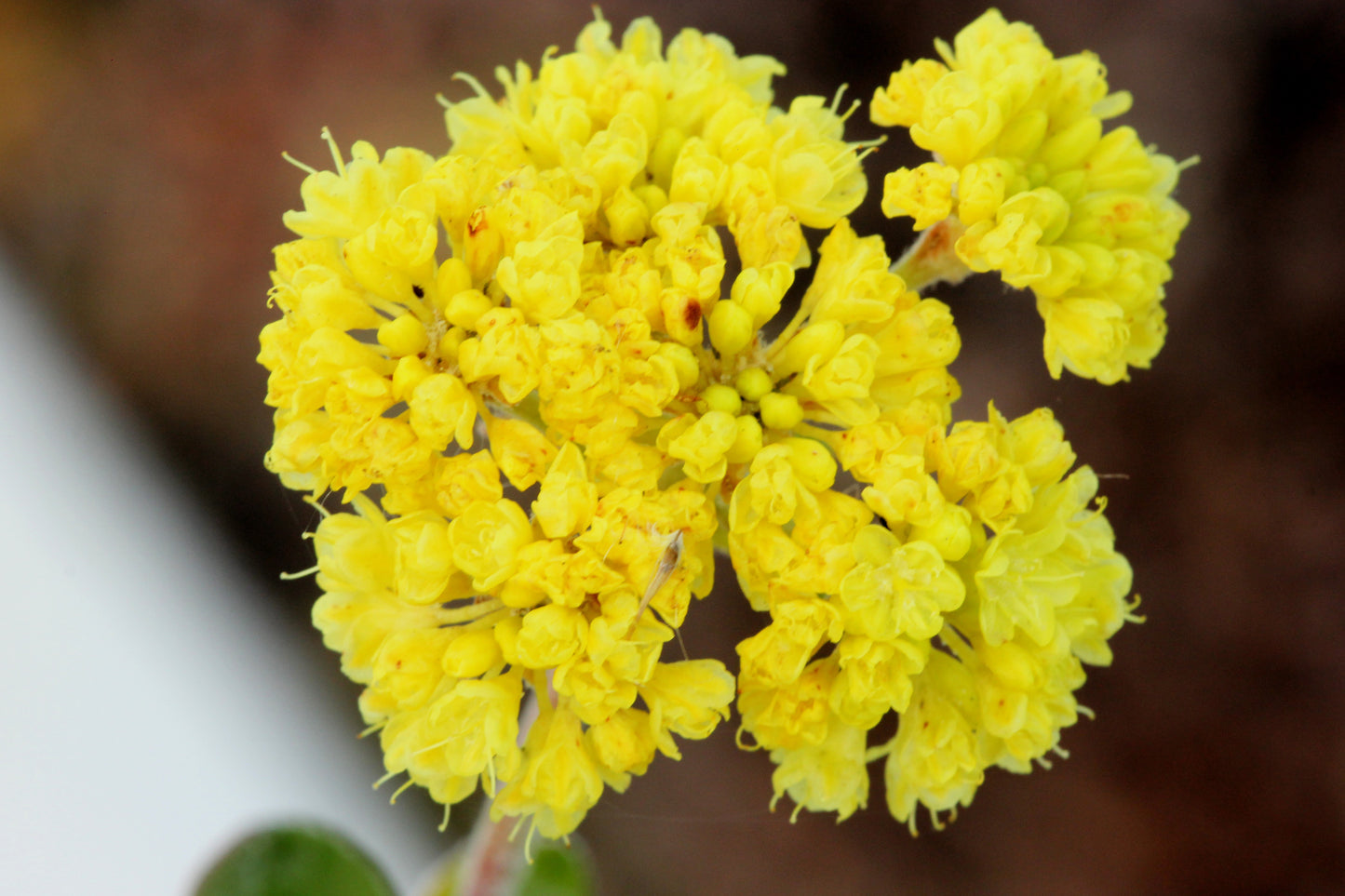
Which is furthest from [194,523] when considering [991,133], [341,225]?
[991,133]

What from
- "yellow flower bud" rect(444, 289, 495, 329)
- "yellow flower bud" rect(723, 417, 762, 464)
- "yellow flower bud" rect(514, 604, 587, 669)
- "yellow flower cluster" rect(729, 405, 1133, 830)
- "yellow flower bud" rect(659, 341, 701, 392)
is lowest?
"yellow flower cluster" rect(729, 405, 1133, 830)

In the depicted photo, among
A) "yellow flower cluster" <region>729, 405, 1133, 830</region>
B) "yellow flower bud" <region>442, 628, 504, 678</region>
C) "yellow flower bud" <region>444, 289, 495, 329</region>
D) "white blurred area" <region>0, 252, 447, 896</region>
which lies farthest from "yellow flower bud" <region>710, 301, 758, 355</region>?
"white blurred area" <region>0, 252, 447, 896</region>

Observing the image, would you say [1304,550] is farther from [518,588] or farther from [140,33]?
[140,33]

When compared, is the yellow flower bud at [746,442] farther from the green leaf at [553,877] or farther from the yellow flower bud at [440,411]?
the green leaf at [553,877]

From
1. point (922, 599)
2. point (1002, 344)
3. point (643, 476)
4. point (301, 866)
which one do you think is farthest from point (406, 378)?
point (1002, 344)

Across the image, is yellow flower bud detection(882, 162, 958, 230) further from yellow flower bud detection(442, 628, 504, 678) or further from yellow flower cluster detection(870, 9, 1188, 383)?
yellow flower bud detection(442, 628, 504, 678)

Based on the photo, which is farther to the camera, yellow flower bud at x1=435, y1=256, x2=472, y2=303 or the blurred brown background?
the blurred brown background

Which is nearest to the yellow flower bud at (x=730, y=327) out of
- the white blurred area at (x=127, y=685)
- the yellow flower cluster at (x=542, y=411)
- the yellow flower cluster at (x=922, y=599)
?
the yellow flower cluster at (x=542, y=411)
